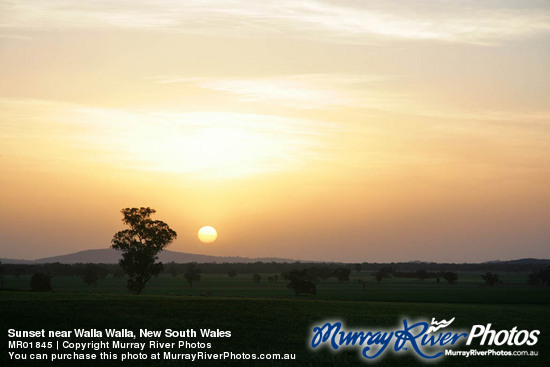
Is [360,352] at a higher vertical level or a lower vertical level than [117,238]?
lower

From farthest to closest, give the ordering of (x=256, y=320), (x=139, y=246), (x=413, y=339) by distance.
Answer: (x=139, y=246) < (x=256, y=320) < (x=413, y=339)

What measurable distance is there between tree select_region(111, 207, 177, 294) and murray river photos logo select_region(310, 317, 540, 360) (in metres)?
72.4

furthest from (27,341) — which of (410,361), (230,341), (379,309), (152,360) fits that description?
(379,309)

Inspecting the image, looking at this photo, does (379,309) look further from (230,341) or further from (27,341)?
(27,341)

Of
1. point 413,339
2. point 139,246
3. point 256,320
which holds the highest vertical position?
point 139,246

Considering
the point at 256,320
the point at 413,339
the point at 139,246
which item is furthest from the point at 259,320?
the point at 139,246

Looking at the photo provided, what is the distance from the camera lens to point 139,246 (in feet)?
424

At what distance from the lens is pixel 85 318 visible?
56.2 m

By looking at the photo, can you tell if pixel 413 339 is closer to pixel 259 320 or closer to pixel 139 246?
pixel 259 320

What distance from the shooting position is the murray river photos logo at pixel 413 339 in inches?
1909

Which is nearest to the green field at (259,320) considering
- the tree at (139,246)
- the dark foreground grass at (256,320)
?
the dark foreground grass at (256,320)

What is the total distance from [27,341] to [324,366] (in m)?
21.0

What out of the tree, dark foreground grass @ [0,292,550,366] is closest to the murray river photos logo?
dark foreground grass @ [0,292,550,366]

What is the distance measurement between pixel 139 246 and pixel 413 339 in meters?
85.9
